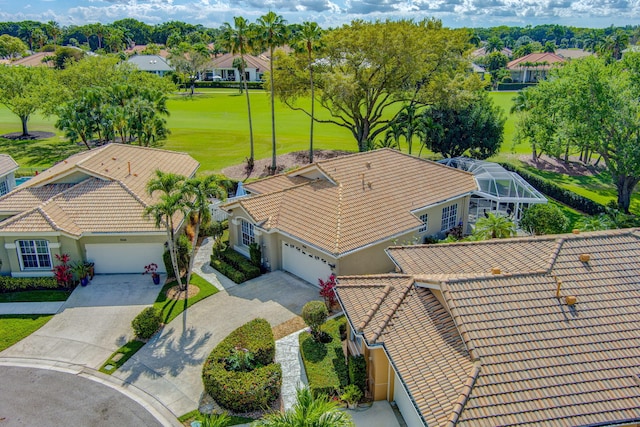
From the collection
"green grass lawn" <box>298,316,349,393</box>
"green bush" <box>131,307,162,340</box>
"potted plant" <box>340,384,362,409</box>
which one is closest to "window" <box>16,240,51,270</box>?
"green bush" <box>131,307,162,340</box>

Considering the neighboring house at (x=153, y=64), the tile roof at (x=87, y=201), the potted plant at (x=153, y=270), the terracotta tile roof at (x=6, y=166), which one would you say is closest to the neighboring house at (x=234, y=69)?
the neighboring house at (x=153, y=64)

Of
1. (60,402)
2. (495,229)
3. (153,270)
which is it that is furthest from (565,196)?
(60,402)

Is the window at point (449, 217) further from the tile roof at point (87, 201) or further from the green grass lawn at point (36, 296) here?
the green grass lawn at point (36, 296)

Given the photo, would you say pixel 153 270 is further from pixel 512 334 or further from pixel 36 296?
pixel 512 334

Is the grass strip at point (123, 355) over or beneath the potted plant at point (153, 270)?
beneath

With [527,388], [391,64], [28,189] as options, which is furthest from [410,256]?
[391,64]

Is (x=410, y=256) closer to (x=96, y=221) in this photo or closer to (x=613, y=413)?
(x=613, y=413)
